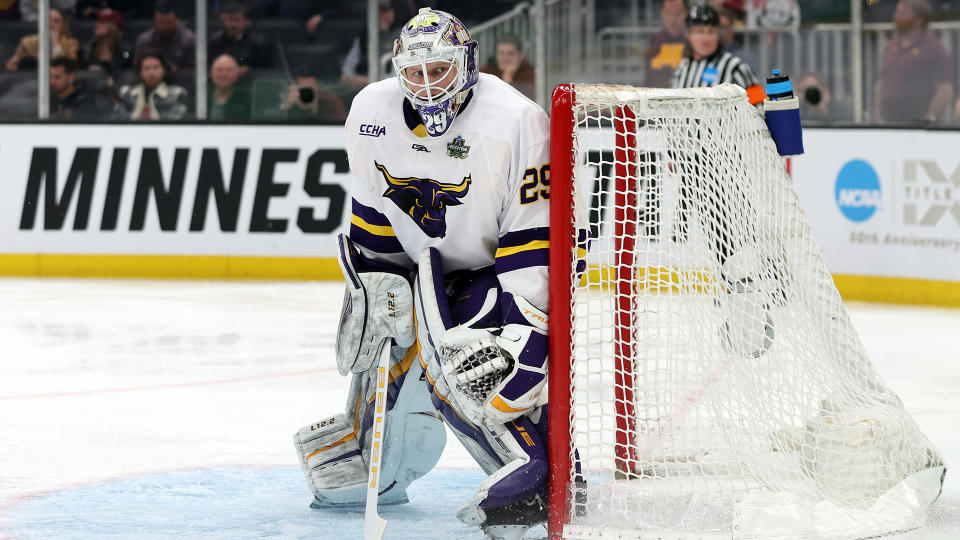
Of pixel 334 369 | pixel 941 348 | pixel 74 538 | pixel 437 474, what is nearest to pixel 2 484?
pixel 74 538

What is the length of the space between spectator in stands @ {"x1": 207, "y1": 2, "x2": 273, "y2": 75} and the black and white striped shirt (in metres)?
2.83

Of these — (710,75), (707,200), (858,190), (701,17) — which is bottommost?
(858,190)

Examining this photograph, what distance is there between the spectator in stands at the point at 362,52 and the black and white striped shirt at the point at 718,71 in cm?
229

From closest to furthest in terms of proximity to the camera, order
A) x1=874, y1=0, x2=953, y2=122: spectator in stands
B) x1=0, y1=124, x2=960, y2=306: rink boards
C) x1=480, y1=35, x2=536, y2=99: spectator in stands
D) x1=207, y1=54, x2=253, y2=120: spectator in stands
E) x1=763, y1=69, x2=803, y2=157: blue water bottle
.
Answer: x1=763, y1=69, x2=803, y2=157: blue water bottle < x1=874, y1=0, x2=953, y2=122: spectator in stands < x1=0, y1=124, x2=960, y2=306: rink boards < x1=480, y1=35, x2=536, y2=99: spectator in stands < x1=207, y1=54, x2=253, y2=120: spectator in stands

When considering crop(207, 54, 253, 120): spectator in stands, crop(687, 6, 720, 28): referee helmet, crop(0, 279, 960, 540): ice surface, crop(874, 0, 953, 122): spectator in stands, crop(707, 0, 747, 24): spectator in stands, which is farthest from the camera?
crop(207, 54, 253, 120): spectator in stands

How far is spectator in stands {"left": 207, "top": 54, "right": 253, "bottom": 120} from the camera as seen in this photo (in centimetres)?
764

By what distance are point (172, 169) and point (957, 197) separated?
387 cm

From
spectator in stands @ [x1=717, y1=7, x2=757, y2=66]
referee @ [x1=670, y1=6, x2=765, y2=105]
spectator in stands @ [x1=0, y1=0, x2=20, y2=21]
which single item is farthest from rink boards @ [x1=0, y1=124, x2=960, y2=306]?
referee @ [x1=670, y1=6, x2=765, y2=105]

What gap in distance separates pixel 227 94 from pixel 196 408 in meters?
3.91

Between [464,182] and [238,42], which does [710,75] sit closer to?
[238,42]

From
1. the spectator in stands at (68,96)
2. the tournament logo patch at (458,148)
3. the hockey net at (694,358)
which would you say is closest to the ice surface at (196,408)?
the hockey net at (694,358)

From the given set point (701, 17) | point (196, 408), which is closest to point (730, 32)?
point (701, 17)

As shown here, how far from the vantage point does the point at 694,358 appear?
2.60m

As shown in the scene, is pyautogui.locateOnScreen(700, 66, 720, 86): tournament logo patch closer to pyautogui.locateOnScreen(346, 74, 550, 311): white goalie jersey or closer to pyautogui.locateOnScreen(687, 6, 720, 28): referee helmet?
pyautogui.locateOnScreen(687, 6, 720, 28): referee helmet
